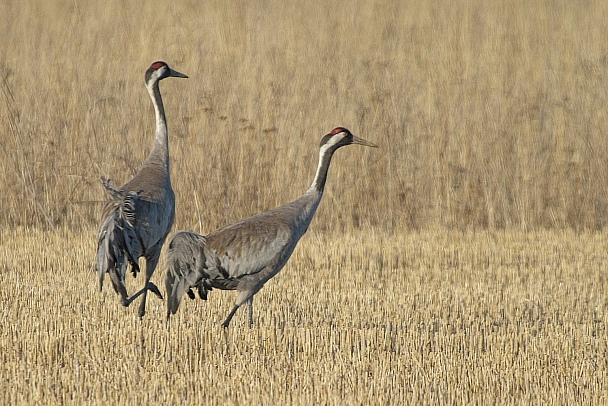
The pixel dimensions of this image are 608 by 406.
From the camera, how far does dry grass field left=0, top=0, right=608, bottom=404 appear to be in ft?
15.8

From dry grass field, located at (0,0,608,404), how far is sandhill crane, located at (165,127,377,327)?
24 centimetres

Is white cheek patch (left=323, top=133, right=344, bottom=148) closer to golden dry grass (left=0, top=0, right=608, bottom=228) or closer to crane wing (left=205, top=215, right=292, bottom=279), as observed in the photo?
crane wing (left=205, top=215, right=292, bottom=279)

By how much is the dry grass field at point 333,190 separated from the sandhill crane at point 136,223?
1.10 ft

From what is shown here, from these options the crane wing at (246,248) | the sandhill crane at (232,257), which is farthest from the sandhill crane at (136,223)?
the crane wing at (246,248)

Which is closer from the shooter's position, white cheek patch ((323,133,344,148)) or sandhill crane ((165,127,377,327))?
sandhill crane ((165,127,377,327))

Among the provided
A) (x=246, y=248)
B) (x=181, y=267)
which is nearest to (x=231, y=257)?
(x=246, y=248)

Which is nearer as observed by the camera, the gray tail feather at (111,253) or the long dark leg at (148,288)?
the gray tail feather at (111,253)

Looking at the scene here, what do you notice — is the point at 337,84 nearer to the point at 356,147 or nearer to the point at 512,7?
the point at 356,147

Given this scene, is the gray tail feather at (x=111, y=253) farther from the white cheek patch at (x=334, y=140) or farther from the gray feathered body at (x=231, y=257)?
the white cheek patch at (x=334, y=140)

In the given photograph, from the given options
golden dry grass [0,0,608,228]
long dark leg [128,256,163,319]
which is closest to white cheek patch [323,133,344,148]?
long dark leg [128,256,163,319]

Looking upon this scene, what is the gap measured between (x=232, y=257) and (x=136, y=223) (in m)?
0.63

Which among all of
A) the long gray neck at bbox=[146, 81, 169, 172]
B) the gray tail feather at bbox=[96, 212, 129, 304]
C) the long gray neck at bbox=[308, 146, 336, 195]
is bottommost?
the gray tail feather at bbox=[96, 212, 129, 304]

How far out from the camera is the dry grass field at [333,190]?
4.80 m

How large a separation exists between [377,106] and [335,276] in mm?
2930
